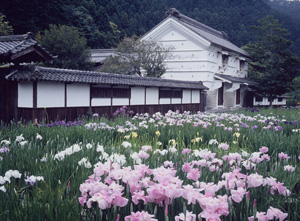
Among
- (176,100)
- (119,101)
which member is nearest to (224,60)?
(176,100)

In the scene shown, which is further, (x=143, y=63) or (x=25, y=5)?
(x=25, y=5)

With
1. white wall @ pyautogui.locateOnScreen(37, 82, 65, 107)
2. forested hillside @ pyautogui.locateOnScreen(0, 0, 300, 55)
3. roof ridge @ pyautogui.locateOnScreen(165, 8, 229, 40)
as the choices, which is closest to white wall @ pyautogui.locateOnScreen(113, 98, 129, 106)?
white wall @ pyautogui.locateOnScreen(37, 82, 65, 107)

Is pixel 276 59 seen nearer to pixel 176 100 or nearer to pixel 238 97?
pixel 238 97

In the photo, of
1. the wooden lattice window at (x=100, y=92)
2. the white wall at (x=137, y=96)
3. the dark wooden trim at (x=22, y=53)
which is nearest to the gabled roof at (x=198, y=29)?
the white wall at (x=137, y=96)

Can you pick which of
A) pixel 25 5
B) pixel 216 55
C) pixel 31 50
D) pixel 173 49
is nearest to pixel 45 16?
pixel 25 5

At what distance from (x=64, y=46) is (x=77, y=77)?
1037cm

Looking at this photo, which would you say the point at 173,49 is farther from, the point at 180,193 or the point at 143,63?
the point at 180,193

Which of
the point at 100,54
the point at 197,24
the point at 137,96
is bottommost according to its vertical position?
the point at 137,96

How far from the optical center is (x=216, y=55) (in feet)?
80.0

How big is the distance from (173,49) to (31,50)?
14981 mm

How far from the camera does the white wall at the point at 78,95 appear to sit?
11.2 metres

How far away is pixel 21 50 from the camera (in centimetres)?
959

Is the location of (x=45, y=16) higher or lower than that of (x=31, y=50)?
higher

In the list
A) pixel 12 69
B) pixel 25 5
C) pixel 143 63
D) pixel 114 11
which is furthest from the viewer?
pixel 114 11
